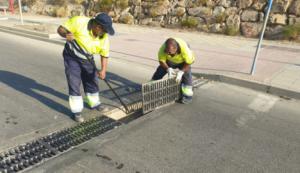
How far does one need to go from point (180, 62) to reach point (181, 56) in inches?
7.4

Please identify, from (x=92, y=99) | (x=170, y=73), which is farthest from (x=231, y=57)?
(x=92, y=99)

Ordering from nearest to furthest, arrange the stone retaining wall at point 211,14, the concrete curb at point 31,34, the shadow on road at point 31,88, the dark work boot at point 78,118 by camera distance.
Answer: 1. the dark work boot at point 78,118
2. the shadow on road at point 31,88
3. the concrete curb at point 31,34
4. the stone retaining wall at point 211,14

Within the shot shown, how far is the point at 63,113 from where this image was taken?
3.95 meters

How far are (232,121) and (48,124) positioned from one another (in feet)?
9.05

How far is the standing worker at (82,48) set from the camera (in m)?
3.33

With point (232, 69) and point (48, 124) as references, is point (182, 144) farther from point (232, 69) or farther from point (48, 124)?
point (232, 69)

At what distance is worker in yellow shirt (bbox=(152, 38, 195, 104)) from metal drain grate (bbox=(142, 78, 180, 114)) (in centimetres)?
13

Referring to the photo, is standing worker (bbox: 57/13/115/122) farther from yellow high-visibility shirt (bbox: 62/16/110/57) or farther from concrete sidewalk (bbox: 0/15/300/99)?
concrete sidewalk (bbox: 0/15/300/99)

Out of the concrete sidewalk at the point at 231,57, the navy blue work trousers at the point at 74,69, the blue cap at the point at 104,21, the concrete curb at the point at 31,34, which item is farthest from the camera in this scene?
the concrete curb at the point at 31,34

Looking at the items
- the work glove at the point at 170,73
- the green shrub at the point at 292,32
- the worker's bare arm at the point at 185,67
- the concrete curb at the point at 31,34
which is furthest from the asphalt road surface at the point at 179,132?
the green shrub at the point at 292,32

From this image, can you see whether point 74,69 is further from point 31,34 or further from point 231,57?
point 31,34

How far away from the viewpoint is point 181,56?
4.26 m

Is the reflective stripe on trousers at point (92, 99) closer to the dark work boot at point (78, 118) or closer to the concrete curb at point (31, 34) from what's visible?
the dark work boot at point (78, 118)

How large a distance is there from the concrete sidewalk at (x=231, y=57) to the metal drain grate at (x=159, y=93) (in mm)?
1957
